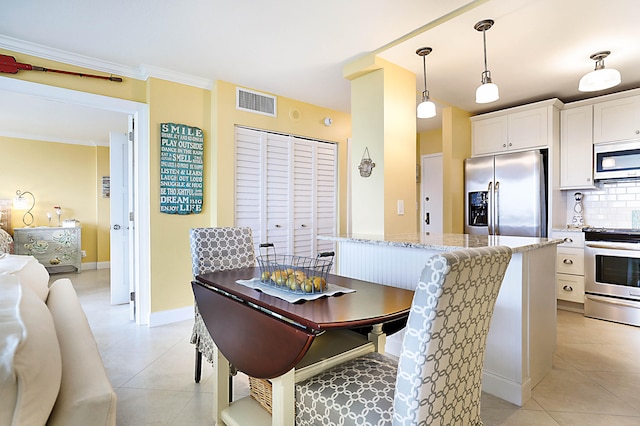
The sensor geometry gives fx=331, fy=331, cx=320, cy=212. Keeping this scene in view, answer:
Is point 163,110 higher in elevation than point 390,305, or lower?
higher

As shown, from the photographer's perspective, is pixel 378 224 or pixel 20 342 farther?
pixel 378 224

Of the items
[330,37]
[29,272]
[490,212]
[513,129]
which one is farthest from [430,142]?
[29,272]

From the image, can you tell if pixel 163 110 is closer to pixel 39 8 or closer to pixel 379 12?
pixel 39 8

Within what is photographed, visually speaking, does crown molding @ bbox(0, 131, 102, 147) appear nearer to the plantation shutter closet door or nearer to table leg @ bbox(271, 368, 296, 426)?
the plantation shutter closet door

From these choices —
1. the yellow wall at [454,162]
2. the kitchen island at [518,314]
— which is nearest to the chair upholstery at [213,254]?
the kitchen island at [518,314]

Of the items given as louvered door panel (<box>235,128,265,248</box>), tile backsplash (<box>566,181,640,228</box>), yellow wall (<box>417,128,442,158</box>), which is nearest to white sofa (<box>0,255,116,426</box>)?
louvered door panel (<box>235,128,265,248</box>)

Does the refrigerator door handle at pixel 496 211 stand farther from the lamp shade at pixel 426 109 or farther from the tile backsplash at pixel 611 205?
the lamp shade at pixel 426 109

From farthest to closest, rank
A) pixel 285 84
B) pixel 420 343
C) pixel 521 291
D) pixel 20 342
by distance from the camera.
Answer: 1. pixel 285 84
2. pixel 521 291
3. pixel 420 343
4. pixel 20 342

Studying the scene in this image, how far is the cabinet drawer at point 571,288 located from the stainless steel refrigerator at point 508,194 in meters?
0.50

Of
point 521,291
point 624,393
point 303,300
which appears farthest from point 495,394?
point 303,300

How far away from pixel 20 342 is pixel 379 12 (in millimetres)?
2371

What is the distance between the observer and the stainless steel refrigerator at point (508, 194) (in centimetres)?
355

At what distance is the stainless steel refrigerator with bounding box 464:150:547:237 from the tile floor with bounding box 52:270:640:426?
3.48 ft

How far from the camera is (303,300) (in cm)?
129
